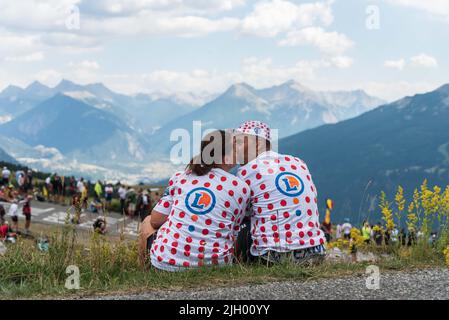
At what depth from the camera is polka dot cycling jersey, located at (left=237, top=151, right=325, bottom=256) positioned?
583 cm

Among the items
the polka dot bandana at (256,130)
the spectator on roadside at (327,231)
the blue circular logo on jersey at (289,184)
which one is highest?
the polka dot bandana at (256,130)

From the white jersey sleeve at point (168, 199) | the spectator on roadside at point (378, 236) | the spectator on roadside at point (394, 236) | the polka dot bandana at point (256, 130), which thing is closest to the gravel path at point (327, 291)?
the white jersey sleeve at point (168, 199)

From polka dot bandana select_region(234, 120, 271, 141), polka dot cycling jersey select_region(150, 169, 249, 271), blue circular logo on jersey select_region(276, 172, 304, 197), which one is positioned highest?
polka dot bandana select_region(234, 120, 271, 141)

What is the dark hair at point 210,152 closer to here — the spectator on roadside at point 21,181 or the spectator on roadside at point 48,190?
the spectator on roadside at point 48,190

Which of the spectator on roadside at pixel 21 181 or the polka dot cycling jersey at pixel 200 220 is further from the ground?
the polka dot cycling jersey at pixel 200 220

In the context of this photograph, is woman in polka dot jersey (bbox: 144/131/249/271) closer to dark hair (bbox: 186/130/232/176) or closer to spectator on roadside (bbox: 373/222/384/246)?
dark hair (bbox: 186/130/232/176)

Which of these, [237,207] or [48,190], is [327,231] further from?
[48,190]

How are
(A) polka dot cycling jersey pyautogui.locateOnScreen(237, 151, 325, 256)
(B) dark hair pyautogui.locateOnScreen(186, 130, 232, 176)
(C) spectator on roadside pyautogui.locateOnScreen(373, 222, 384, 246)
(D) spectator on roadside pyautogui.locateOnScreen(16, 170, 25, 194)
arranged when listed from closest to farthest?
(B) dark hair pyautogui.locateOnScreen(186, 130, 232, 176)
(A) polka dot cycling jersey pyautogui.locateOnScreen(237, 151, 325, 256)
(C) spectator on roadside pyautogui.locateOnScreen(373, 222, 384, 246)
(D) spectator on roadside pyautogui.locateOnScreen(16, 170, 25, 194)

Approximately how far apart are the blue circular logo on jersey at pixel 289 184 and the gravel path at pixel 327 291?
0.79m

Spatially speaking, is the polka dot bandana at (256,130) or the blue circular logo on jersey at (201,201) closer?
the blue circular logo on jersey at (201,201)

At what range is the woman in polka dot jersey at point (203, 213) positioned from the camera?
569 centimetres

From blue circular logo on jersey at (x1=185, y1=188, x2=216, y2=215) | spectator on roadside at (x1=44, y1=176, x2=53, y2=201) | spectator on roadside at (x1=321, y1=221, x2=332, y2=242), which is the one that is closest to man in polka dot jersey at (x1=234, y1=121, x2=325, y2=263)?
blue circular logo on jersey at (x1=185, y1=188, x2=216, y2=215)

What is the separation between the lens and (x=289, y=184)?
19.2 feet

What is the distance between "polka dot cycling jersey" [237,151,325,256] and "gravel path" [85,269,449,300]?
0.57 metres
